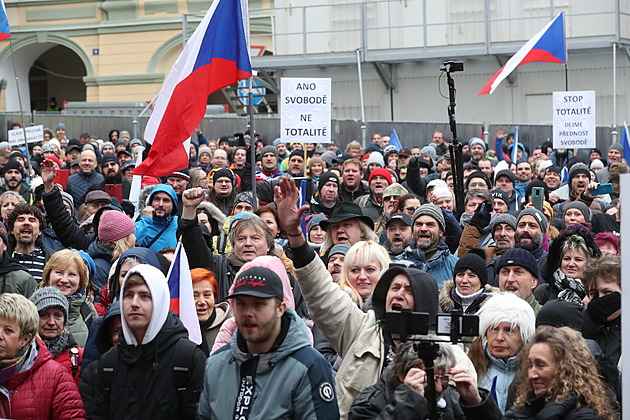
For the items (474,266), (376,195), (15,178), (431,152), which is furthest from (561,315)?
(431,152)

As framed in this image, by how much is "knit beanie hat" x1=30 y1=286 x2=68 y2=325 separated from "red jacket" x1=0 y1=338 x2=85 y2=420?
803 mm

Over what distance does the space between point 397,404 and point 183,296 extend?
234 centimetres

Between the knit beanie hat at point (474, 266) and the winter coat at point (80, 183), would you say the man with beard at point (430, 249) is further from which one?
the winter coat at point (80, 183)

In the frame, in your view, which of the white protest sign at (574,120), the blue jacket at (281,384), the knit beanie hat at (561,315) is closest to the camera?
the blue jacket at (281,384)

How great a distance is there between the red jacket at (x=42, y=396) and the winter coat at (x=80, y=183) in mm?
8288

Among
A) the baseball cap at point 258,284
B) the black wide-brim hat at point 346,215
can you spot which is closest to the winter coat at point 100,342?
the baseball cap at point 258,284

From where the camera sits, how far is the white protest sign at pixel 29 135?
18.0 metres

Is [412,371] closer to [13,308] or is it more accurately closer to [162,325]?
[162,325]

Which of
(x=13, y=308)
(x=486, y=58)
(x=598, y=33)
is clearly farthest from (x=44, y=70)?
(x=13, y=308)

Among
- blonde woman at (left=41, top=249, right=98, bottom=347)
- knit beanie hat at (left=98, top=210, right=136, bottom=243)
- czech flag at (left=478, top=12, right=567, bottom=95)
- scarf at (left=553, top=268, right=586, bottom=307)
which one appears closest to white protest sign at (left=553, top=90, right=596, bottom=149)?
czech flag at (left=478, top=12, right=567, bottom=95)

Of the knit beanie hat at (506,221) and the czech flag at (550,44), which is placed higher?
the czech flag at (550,44)

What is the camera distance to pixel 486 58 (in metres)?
29.5

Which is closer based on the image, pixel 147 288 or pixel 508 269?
pixel 147 288

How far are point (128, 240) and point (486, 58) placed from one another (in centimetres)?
2164
